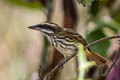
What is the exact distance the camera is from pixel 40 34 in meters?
3.97

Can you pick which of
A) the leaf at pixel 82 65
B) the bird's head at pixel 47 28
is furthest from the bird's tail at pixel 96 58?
the leaf at pixel 82 65

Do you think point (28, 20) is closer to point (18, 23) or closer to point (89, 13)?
point (18, 23)

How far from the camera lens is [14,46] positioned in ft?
14.7

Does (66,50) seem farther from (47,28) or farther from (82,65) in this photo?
(82,65)

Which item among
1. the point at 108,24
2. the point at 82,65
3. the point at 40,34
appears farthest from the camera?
the point at 40,34

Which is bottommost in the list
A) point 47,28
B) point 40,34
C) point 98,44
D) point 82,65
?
point 40,34

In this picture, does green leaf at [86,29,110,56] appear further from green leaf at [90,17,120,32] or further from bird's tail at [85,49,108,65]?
bird's tail at [85,49,108,65]

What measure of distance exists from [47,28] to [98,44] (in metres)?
0.65

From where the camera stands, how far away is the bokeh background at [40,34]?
126 inches

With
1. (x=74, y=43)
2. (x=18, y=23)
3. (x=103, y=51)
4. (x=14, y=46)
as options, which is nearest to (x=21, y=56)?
(x=14, y=46)

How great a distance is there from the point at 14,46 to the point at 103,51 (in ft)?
5.46

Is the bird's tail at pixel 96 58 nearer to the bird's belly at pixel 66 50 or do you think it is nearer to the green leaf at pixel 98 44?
the bird's belly at pixel 66 50

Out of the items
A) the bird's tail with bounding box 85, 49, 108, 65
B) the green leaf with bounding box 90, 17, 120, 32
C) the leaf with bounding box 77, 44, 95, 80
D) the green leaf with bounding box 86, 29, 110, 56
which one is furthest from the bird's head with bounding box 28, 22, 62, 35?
the leaf with bounding box 77, 44, 95, 80

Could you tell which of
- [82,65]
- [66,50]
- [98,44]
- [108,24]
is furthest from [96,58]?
[82,65]
